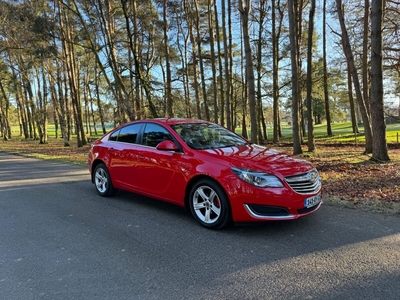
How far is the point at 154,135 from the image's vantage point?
18.0 feet

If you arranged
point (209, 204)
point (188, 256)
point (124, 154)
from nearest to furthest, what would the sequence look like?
point (188, 256) → point (209, 204) → point (124, 154)

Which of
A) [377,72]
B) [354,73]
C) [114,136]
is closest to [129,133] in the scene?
[114,136]

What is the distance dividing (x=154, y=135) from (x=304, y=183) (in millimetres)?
2722

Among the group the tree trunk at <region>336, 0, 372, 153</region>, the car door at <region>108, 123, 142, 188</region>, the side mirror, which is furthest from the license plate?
the tree trunk at <region>336, 0, 372, 153</region>

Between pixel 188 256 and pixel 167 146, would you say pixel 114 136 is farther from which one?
pixel 188 256

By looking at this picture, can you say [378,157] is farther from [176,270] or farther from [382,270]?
[176,270]

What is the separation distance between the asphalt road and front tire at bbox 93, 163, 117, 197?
90cm

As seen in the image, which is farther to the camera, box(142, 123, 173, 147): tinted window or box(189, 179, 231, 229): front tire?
box(142, 123, 173, 147): tinted window

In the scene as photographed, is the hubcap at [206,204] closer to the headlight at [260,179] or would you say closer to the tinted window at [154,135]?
the headlight at [260,179]

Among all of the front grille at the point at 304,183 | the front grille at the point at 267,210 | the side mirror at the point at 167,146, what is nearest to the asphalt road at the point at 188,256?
the front grille at the point at 267,210

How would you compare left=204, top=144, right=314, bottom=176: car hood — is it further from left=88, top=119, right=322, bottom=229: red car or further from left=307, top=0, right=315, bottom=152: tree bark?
left=307, top=0, right=315, bottom=152: tree bark

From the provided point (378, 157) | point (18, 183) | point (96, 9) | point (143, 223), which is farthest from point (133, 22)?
point (143, 223)

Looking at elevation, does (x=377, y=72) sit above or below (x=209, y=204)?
above

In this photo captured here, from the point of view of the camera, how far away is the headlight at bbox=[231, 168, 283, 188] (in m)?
3.96
